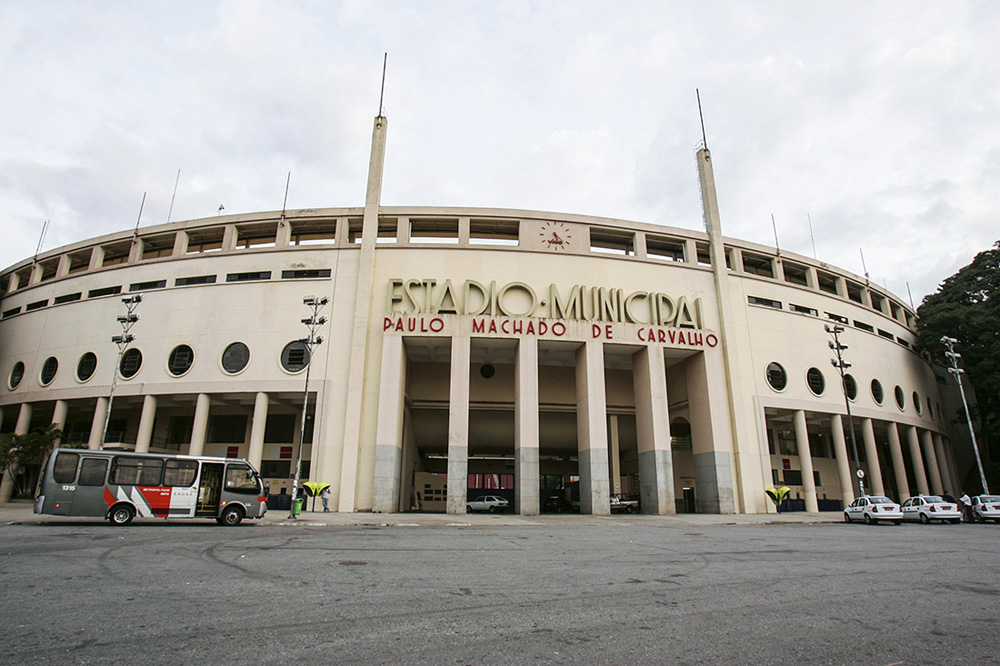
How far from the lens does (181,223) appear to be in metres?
37.2

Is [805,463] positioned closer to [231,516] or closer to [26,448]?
[231,516]

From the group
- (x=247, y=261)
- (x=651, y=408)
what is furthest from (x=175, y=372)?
(x=651, y=408)

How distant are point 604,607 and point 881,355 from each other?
4701 centimetres

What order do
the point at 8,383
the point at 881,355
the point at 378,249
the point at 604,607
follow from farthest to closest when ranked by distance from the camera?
the point at 881,355 → the point at 8,383 → the point at 378,249 → the point at 604,607

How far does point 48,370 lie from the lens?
3753cm

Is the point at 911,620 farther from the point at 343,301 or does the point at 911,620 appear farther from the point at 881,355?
the point at 881,355

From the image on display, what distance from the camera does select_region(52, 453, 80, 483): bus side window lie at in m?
18.9

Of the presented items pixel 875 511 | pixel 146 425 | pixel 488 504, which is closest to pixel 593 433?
pixel 488 504

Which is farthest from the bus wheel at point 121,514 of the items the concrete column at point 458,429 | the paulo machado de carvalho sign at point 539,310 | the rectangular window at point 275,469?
the rectangular window at point 275,469

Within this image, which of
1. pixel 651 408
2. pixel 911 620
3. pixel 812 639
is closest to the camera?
pixel 812 639

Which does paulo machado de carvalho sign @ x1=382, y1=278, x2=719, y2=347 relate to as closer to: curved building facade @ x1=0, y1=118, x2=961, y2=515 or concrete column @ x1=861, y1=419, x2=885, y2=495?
curved building facade @ x1=0, y1=118, x2=961, y2=515

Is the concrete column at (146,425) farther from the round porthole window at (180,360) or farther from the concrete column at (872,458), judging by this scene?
the concrete column at (872,458)

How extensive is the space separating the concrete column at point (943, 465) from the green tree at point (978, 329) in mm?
2874

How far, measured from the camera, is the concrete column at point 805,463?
35312 mm
